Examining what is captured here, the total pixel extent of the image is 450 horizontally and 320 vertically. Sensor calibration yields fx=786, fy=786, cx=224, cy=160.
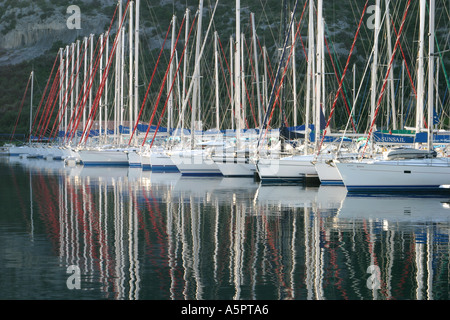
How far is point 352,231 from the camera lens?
19.1m

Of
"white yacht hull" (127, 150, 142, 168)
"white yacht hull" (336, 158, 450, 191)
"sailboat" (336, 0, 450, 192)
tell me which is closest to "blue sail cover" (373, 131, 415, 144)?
"sailboat" (336, 0, 450, 192)

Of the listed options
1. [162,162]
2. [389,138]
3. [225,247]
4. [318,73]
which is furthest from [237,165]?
[225,247]

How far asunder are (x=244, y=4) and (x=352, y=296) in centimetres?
11189

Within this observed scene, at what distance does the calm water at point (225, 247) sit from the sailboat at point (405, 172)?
0.87 meters

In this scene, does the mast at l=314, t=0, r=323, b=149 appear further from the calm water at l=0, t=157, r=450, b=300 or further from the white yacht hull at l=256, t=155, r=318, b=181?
the calm water at l=0, t=157, r=450, b=300

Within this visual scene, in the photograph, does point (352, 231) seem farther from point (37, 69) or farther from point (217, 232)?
point (37, 69)

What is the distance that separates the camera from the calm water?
12477 mm

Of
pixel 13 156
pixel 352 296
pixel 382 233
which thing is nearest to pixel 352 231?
pixel 382 233

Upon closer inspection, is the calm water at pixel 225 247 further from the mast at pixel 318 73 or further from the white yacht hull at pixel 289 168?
the mast at pixel 318 73

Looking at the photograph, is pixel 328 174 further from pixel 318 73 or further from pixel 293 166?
pixel 318 73

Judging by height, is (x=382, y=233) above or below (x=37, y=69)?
below

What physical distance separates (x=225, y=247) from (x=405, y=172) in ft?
45.1

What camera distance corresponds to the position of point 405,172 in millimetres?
28578

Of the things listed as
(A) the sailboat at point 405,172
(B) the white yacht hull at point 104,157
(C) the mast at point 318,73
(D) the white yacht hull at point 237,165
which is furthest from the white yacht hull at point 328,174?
(B) the white yacht hull at point 104,157
